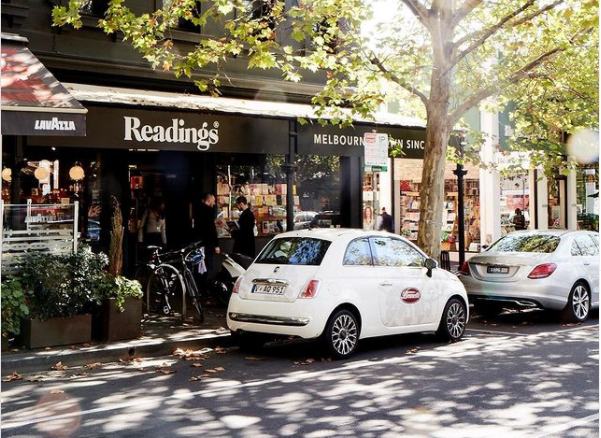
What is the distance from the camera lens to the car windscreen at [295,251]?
9570 mm

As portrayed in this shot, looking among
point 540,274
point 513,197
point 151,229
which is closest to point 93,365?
point 151,229

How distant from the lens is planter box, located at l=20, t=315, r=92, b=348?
955cm

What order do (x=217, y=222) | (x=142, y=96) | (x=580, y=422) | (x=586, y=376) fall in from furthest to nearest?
(x=217, y=222)
(x=142, y=96)
(x=586, y=376)
(x=580, y=422)

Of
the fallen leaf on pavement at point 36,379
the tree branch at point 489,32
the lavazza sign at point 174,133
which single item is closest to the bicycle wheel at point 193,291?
the lavazza sign at point 174,133

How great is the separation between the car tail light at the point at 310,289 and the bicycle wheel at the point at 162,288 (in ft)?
12.0

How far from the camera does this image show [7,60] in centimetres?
1128

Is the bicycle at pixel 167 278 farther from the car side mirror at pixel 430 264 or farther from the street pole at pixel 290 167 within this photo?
the car side mirror at pixel 430 264

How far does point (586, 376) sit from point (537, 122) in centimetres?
1016

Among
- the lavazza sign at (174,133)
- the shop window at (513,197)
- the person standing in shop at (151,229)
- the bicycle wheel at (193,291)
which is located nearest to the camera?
the lavazza sign at (174,133)

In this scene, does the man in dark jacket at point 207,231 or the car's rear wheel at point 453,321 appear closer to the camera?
the car's rear wheel at point 453,321

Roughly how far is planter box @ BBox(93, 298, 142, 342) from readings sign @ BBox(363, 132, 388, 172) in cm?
444

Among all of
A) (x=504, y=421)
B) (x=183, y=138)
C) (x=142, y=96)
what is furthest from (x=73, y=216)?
(x=504, y=421)

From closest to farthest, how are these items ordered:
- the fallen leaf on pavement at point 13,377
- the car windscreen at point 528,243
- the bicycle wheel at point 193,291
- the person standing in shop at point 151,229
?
the fallen leaf on pavement at point 13,377
the bicycle wheel at point 193,291
the car windscreen at point 528,243
the person standing in shop at point 151,229

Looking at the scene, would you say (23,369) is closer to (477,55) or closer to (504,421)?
(504,421)
